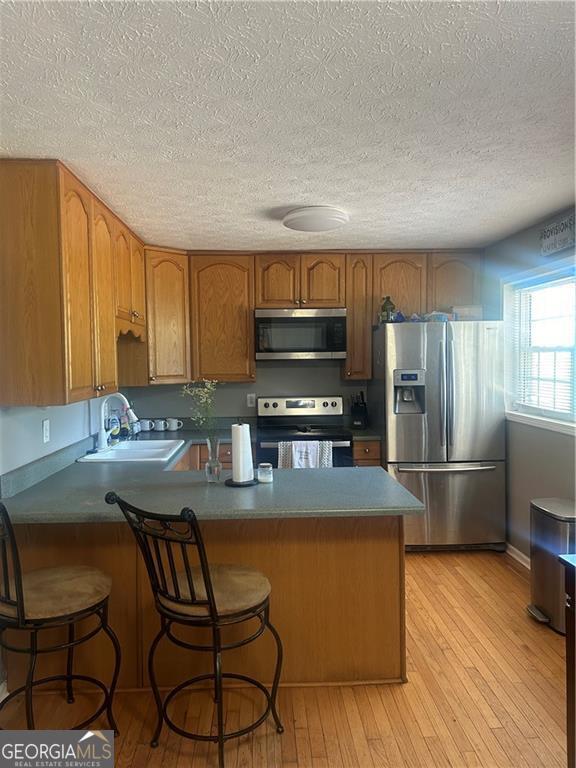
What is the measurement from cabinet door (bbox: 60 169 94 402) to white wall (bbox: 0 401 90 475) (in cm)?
34

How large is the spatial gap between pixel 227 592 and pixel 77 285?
1.50m

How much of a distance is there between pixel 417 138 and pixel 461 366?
214 centimetres

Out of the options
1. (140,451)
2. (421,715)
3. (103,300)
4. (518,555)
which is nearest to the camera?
(421,715)

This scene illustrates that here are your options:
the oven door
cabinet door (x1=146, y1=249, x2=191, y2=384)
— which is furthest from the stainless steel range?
cabinet door (x1=146, y1=249, x2=191, y2=384)

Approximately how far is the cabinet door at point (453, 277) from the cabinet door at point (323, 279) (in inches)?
28.9

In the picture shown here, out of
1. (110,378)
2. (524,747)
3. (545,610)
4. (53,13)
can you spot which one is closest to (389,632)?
(524,747)

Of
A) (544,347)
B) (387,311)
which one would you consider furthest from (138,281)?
(544,347)

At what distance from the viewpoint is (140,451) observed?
11.7ft

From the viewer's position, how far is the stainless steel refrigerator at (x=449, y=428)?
149 inches

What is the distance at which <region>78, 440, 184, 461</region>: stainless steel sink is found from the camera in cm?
316

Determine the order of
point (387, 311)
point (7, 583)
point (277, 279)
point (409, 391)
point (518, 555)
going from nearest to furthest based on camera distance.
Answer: point (7, 583)
point (518, 555)
point (409, 391)
point (387, 311)
point (277, 279)

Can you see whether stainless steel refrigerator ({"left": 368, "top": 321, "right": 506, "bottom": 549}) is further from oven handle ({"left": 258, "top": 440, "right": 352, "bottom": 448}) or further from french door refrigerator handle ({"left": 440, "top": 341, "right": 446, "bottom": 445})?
oven handle ({"left": 258, "top": 440, "right": 352, "bottom": 448})

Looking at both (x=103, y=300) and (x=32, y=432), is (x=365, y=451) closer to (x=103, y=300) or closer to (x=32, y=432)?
(x=103, y=300)

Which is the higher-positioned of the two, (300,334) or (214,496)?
(300,334)
